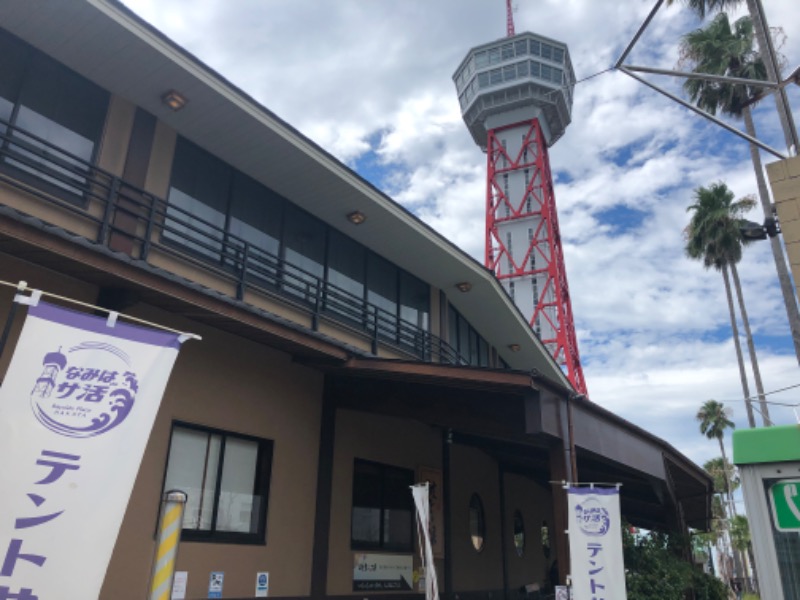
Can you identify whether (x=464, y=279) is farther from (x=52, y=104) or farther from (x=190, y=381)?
(x=52, y=104)

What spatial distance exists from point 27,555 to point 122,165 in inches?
238

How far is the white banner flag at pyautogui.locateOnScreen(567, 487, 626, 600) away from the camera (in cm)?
768

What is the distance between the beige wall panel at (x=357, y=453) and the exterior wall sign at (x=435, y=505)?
189 millimetres

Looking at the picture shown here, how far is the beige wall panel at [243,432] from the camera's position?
7.54m

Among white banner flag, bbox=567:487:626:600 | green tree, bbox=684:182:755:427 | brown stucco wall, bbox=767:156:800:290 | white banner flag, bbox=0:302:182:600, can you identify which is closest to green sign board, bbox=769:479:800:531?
brown stucco wall, bbox=767:156:800:290

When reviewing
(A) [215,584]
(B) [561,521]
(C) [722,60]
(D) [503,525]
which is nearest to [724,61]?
(C) [722,60]

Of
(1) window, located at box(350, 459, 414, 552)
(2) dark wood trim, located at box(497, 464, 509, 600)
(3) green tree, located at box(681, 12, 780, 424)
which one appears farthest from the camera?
(3) green tree, located at box(681, 12, 780, 424)

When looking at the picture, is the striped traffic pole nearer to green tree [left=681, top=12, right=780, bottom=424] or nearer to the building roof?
the building roof

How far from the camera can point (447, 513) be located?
13.2 meters

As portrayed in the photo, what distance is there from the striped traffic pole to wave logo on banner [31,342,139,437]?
61.7 inches

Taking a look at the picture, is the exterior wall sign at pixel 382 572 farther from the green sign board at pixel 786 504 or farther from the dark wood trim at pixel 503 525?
the green sign board at pixel 786 504

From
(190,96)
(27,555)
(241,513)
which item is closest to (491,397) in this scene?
(241,513)

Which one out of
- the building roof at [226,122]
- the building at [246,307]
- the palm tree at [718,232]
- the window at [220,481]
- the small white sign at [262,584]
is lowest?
the small white sign at [262,584]

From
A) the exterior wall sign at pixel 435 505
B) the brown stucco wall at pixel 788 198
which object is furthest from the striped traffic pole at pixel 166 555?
the exterior wall sign at pixel 435 505
